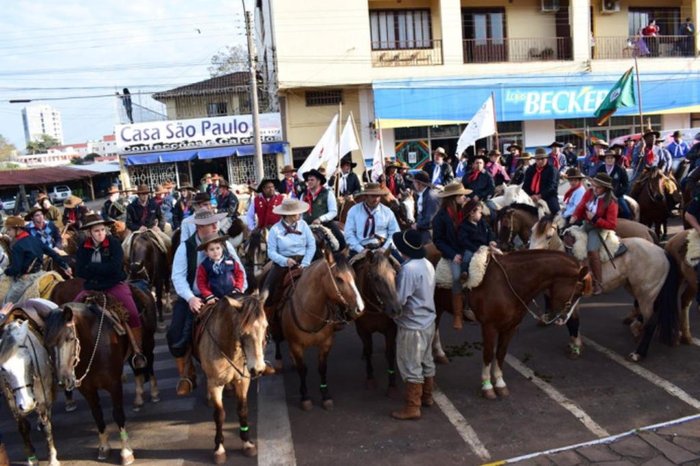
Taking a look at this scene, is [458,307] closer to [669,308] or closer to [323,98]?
[669,308]

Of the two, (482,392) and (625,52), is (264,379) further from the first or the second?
(625,52)

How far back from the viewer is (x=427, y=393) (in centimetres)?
644

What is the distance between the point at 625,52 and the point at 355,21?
45.6 feet

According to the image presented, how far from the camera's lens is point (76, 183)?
50.6m

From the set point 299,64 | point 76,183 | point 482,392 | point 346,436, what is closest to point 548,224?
point 482,392

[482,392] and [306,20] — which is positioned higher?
[306,20]

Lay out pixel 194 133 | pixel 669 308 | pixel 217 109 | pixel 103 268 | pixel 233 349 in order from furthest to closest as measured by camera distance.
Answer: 1. pixel 217 109
2. pixel 194 133
3. pixel 669 308
4. pixel 103 268
5. pixel 233 349

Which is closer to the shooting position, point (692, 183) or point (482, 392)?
point (482, 392)

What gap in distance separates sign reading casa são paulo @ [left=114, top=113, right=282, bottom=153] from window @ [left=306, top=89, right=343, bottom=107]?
177cm

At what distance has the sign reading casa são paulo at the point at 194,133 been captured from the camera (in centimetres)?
2561

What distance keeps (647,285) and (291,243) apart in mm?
4783

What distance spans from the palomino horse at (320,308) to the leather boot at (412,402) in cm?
95

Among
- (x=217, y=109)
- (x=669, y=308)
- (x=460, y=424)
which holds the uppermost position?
(x=217, y=109)

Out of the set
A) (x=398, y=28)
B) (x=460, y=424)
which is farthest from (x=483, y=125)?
(x=398, y=28)
